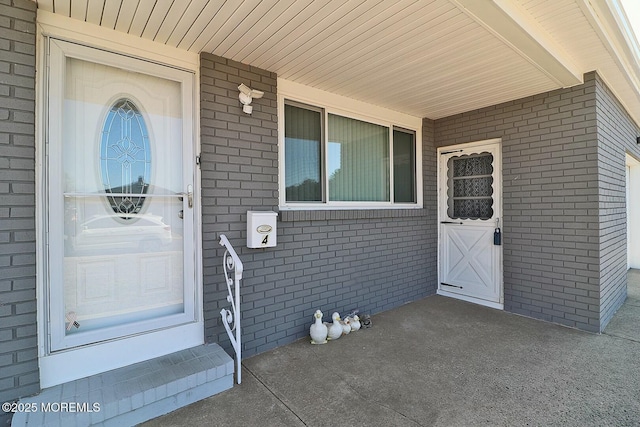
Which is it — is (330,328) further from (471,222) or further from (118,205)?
(471,222)

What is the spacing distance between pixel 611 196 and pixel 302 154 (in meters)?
3.79

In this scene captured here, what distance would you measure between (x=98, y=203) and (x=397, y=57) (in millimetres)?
2774

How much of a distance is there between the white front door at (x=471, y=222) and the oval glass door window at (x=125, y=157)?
4.11m

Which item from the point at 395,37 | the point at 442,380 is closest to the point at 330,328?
the point at 442,380

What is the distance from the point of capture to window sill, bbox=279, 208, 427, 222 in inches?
127

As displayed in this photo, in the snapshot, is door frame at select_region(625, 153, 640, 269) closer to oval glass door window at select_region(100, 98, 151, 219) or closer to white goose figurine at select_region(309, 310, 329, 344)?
white goose figurine at select_region(309, 310, 329, 344)

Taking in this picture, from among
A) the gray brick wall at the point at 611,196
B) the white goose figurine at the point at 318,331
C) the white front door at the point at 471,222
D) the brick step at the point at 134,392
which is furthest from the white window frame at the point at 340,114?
the gray brick wall at the point at 611,196

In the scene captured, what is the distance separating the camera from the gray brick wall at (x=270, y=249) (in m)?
2.74

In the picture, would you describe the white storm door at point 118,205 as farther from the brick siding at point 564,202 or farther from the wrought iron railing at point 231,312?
the brick siding at point 564,202

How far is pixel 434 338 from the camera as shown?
3285 millimetres

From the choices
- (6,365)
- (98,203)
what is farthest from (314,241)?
(6,365)

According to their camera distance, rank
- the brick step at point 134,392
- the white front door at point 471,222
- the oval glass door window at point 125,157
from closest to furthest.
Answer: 1. the brick step at point 134,392
2. the oval glass door window at point 125,157
3. the white front door at point 471,222

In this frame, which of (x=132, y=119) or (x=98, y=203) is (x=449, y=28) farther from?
(x=98, y=203)

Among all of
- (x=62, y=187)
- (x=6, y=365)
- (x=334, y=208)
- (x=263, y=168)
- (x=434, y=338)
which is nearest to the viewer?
(x=6, y=365)
